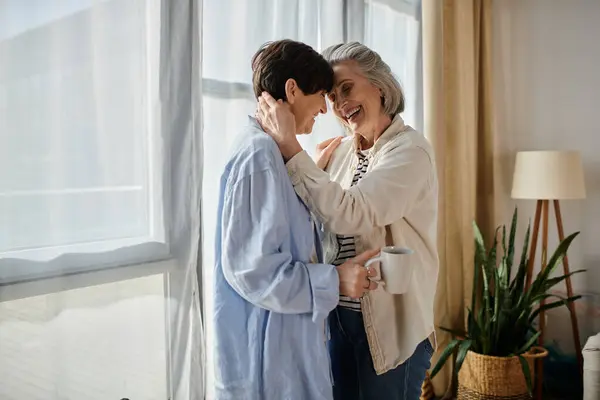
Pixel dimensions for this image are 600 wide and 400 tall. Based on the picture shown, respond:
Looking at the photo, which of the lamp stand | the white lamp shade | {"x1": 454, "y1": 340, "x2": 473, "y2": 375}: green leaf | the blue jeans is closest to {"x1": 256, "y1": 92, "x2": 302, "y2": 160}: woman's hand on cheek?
the blue jeans

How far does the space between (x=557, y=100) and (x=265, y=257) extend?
2794 millimetres

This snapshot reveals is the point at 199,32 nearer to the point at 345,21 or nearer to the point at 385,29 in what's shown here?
the point at 345,21

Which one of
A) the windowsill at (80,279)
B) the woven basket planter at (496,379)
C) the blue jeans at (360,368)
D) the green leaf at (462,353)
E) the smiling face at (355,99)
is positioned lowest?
the woven basket planter at (496,379)

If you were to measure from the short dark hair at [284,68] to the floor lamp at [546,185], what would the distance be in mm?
2067

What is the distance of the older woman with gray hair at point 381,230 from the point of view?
4.58ft

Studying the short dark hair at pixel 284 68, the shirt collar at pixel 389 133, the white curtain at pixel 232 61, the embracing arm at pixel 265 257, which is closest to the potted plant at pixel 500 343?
the white curtain at pixel 232 61

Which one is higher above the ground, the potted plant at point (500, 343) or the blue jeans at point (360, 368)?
the blue jeans at point (360, 368)

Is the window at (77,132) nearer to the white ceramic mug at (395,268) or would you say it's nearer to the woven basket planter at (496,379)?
the white ceramic mug at (395,268)

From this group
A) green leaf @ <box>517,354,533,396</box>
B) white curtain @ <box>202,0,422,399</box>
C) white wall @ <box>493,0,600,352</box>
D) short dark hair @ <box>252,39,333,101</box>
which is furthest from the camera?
white wall @ <box>493,0,600,352</box>

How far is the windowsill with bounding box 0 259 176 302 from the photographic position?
4.16ft

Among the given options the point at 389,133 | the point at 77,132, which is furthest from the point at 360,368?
the point at 77,132

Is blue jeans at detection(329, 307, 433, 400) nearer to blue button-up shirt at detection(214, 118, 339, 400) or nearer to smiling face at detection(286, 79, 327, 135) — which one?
blue button-up shirt at detection(214, 118, 339, 400)

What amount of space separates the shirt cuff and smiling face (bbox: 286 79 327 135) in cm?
35

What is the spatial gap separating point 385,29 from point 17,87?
190cm
